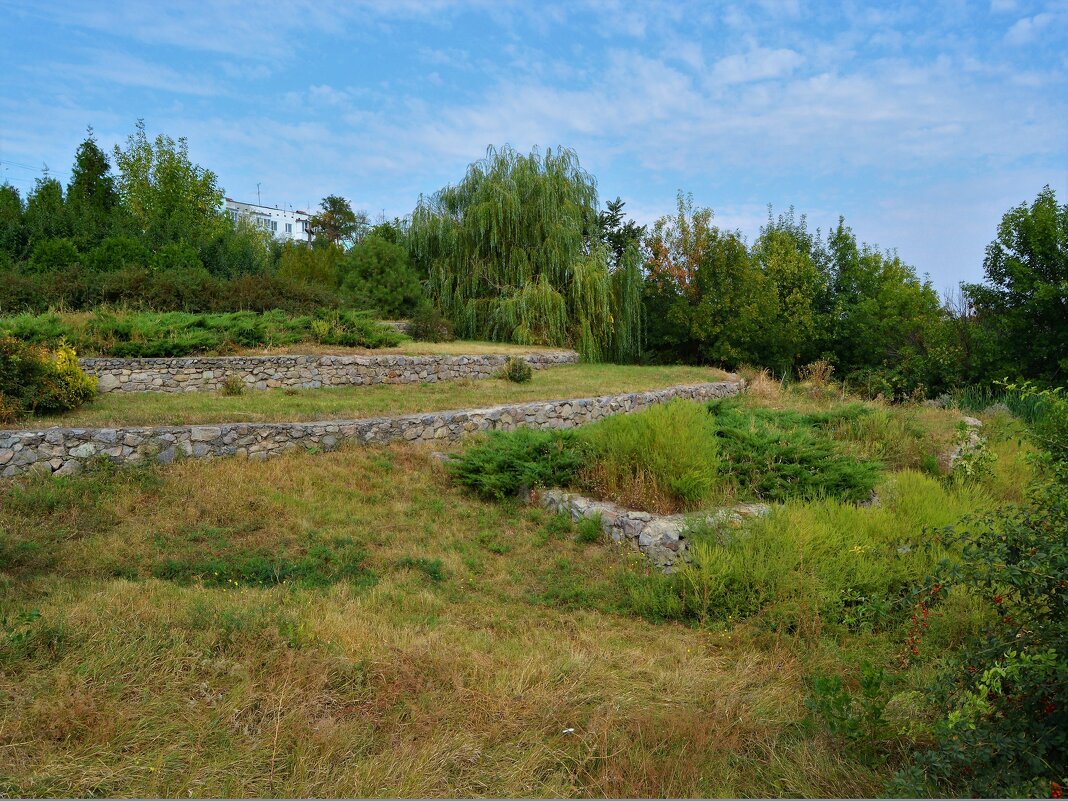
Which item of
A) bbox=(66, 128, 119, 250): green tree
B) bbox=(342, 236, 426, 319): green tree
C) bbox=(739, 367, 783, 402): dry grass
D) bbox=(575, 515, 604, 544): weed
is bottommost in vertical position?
bbox=(575, 515, 604, 544): weed

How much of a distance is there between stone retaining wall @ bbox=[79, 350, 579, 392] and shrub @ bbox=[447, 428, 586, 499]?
21.5 feet

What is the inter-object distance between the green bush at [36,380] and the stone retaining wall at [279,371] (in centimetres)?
159

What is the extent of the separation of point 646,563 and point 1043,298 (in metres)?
15.4

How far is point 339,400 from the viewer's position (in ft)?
41.4

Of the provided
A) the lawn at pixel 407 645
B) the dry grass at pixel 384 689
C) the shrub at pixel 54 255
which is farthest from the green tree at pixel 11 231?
the dry grass at pixel 384 689

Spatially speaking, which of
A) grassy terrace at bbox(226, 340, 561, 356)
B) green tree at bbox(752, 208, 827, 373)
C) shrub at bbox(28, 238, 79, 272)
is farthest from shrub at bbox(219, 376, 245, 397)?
green tree at bbox(752, 208, 827, 373)

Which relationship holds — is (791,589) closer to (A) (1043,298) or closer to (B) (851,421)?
(B) (851,421)

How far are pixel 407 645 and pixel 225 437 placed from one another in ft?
18.9

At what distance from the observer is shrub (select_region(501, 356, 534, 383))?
628 inches

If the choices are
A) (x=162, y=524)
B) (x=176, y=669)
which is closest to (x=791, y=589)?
(x=176, y=669)

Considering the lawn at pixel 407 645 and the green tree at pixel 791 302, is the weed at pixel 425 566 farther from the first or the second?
the green tree at pixel 791 302

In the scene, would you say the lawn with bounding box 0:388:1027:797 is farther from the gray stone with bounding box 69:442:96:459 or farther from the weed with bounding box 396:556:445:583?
the gray stone with bounding box 69:442:96:459

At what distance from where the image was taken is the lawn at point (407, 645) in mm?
3262

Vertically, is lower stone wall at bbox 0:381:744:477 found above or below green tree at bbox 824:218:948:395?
below
